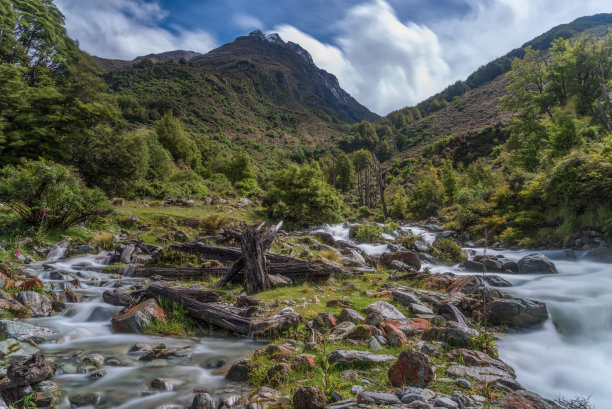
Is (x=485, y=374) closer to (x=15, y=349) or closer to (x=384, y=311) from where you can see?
(x=384, y=311)

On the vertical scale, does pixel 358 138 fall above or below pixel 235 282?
above

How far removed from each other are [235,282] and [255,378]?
556cm

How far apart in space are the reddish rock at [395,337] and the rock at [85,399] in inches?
157

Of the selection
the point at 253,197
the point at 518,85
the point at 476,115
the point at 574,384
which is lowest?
the point at 574,384

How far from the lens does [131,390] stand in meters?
3.65

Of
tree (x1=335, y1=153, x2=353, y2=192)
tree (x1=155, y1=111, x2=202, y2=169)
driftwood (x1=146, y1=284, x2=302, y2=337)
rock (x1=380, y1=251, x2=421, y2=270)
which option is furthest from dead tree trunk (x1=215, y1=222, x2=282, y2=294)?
tree (x1=335, y1=153, x2=353, y2=192)

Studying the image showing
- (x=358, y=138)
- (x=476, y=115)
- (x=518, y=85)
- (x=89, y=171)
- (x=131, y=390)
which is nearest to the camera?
(x=131, y=390)

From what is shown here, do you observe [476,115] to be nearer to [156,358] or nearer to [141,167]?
[141,167]

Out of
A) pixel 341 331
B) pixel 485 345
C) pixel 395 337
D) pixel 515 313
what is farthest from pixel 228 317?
pixel 515 313

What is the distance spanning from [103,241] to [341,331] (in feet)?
38.4

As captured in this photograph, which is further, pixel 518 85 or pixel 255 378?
pixel 518 85

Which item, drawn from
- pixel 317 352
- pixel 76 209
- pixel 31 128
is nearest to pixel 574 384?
pixel 317 352

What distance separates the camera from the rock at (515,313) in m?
6.49

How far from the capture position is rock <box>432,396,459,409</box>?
9.41ft
